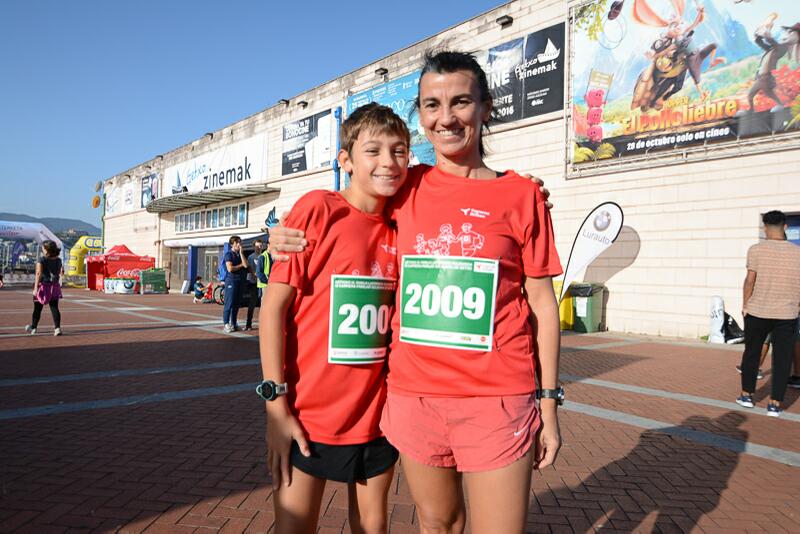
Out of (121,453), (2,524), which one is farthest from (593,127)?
(2,524)

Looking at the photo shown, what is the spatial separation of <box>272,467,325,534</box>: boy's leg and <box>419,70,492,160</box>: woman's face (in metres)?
1.18

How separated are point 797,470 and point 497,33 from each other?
13.8 metres

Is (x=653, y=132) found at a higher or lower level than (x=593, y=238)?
higher

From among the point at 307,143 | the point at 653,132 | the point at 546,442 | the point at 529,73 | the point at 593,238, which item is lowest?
the point at 546,442

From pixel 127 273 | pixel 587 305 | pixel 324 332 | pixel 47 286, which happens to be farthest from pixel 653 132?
pixel 127 273

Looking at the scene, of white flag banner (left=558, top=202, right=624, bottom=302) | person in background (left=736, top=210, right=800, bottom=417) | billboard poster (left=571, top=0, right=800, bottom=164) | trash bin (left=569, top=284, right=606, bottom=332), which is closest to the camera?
person in background (left=736, top=210, right=800, bottom=417)

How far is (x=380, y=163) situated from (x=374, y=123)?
0.15 metres

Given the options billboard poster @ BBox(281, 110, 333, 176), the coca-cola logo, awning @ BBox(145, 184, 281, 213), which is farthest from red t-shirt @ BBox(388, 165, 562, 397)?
the coca-cola logo

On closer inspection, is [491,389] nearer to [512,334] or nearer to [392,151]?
[512,334]

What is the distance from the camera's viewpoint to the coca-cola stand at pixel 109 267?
27.0m

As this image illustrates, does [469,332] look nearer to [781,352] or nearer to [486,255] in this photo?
[486,255]

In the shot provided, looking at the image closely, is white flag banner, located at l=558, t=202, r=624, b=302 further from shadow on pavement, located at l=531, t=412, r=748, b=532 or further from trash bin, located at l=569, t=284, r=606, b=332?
shadow on pavement, located at l=531, t=412, r=748, b=532

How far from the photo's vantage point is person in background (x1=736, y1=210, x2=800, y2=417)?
491cm

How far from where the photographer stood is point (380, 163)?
1.72 metres
